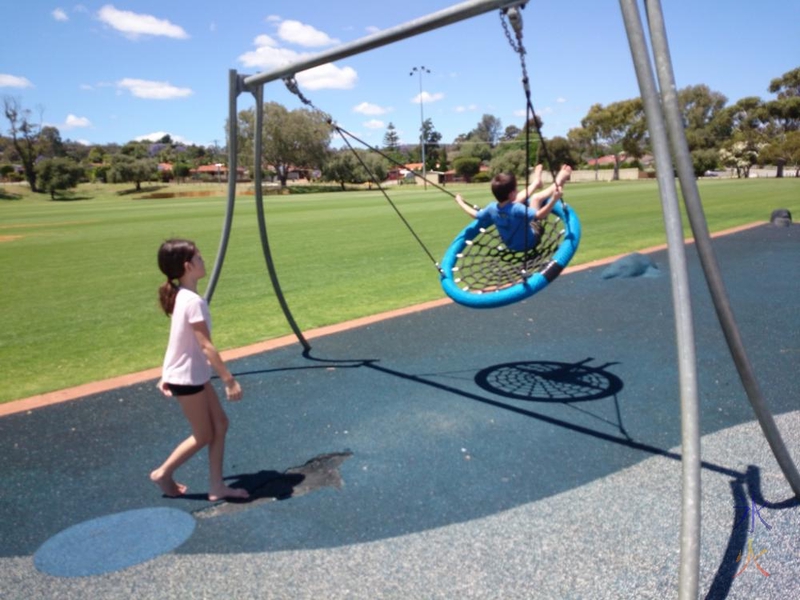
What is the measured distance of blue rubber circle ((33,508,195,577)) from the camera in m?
3.16

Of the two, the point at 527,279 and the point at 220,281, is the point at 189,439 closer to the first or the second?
the point at 527,279

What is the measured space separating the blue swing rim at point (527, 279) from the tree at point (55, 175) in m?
76.6

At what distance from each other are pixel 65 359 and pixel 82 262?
9.23m

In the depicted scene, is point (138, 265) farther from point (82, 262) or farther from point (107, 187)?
point (107, 187)

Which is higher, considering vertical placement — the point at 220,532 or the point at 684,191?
the point at 684,191

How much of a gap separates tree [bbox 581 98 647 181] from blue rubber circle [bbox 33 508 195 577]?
7584 centimetres

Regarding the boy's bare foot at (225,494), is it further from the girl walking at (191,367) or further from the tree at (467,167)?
the tree at (467,167)

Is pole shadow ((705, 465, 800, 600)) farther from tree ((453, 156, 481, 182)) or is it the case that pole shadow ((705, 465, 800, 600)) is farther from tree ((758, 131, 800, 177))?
tree ((453, 156, 481, 182))

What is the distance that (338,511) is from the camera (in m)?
3.62

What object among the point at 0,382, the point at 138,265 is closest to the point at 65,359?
the point at 0,382

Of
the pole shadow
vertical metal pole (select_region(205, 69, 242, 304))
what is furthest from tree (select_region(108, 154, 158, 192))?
the pole shadow

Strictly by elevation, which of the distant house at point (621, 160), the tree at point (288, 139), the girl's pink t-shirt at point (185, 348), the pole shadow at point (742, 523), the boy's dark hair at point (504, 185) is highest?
the tree at point (288, 139)

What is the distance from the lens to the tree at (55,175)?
72.4 meters

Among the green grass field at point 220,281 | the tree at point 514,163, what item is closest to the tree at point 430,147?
the tree at point 514,163
